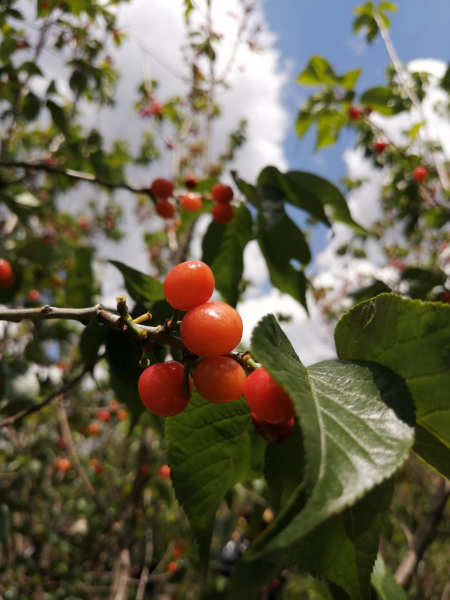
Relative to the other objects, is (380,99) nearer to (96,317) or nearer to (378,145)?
(378,145)

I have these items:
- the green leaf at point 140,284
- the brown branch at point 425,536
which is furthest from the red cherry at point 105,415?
the green leaf at point 140,284

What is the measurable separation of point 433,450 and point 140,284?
2.19 feet

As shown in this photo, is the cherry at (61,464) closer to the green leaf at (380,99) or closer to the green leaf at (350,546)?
the green leaf at (380,99)

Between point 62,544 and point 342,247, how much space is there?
6115 mm

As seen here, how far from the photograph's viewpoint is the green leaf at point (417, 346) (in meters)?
0.47

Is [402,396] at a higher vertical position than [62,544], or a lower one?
higher

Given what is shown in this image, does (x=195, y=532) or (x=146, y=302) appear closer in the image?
(x=195, y=532)

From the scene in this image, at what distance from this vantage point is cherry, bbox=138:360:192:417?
1.76 feet

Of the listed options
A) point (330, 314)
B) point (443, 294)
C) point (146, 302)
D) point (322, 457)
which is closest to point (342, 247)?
point (330, 314)

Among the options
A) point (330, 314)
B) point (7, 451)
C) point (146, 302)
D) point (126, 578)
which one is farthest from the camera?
point (330, 314)

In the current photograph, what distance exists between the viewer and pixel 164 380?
21.3 inches

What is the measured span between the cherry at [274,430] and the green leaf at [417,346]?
0.46ft

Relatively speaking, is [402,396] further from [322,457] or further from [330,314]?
[330,314]

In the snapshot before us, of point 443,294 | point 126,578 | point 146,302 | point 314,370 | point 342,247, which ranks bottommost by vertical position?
point 126,578
